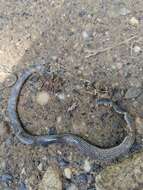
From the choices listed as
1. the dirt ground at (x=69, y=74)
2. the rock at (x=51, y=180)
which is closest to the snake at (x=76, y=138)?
the dirt ground at (x=69, y=74)

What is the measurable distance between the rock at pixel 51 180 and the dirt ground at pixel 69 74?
0.18ft

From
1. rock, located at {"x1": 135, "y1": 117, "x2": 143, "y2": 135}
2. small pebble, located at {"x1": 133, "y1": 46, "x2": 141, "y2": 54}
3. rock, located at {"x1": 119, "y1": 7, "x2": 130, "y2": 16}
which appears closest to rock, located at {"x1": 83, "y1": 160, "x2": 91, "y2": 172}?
rock, located at {"x1": 135, "y1": 117, "x2": 143, "y2": 135}

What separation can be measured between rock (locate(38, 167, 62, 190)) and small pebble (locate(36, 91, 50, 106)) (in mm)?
838

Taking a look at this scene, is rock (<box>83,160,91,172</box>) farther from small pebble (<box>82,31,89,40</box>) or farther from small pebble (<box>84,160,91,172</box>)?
small pebble (<box>82,31,89,40</box>)

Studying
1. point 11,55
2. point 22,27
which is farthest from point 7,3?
point 11,55

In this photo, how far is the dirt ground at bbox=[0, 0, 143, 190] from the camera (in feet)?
17.5

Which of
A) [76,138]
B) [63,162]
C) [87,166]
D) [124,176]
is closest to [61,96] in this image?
[76,138]

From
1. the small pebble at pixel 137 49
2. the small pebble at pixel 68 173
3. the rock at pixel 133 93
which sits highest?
the small pebble at pixel 137 49

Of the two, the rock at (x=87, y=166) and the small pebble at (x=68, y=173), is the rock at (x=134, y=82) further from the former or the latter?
the small pebble at (x=68, y=173)

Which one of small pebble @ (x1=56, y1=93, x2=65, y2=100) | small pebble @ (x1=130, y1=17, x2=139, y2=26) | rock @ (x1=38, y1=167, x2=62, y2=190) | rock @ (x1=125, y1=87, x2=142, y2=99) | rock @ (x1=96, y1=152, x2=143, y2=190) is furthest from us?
small pebble @ (x1=130, y1=17, x2=139, y2=26)

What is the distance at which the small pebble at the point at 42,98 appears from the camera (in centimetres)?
564

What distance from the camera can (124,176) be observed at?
497cm

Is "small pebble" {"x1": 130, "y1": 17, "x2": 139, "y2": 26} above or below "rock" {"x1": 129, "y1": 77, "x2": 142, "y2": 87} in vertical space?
above

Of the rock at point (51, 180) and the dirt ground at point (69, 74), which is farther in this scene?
the dirt ground at point (69, 74)
